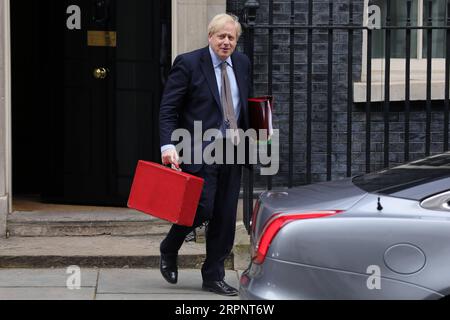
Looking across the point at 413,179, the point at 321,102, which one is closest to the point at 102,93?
the point at 321,102

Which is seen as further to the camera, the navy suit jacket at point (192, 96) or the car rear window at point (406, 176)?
the navy suit jacket at point (192, 96)

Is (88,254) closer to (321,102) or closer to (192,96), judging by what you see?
(192,96)

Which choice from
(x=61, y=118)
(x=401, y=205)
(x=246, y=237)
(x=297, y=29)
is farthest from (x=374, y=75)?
(x=401, y=205)

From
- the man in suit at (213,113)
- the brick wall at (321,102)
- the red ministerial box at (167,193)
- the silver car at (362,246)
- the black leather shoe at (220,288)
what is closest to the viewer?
the silver car at (362,246)

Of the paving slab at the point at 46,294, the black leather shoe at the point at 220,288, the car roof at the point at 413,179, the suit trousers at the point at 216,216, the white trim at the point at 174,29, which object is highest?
the white trim at the point at 174,29

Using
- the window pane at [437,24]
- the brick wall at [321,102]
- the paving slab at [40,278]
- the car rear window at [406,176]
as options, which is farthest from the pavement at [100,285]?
the window pane at [437,24]

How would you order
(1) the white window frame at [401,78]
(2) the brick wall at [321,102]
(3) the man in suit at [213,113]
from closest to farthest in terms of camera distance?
(3) the man in suit at [213,113]
(2) the brick wall at [321,102]
(1) the white window frame at [401,78]

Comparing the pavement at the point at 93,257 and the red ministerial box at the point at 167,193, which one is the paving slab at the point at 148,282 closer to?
the pavement at the point at 93,257

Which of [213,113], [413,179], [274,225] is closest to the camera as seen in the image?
[274,225]

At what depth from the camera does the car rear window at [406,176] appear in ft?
16.4

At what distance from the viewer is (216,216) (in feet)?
22.4

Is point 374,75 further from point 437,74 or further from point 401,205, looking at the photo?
point 401,205

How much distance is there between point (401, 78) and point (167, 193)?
10.5ft
